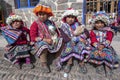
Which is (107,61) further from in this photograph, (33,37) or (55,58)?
(33,37)

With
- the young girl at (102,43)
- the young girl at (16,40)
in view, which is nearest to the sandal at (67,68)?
the young girl at (102,43)

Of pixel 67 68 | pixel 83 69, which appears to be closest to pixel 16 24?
pixel 67 68

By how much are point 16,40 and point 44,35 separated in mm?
494

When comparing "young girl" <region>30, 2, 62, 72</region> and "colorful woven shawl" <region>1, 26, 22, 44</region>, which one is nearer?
"young girl" <region>30, 2, 62, 72</region>

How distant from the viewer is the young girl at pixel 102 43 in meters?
2.52

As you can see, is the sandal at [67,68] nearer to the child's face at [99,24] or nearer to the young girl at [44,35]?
the young girl at [44,35]

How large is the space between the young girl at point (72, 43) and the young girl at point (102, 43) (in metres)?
0.15

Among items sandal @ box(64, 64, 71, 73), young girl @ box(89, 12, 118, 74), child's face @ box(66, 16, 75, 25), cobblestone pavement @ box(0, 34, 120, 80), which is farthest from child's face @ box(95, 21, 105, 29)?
sandal @ box(64, 64, 71, 73)

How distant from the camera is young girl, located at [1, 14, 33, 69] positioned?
2742 millimetres

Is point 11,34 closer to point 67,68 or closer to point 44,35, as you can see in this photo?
point 44,35

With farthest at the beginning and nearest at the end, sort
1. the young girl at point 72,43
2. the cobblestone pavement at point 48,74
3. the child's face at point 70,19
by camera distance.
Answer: the child's face at point 70,19 → the young girl at point 72,43 → the cobblestone pavement at point 48,74

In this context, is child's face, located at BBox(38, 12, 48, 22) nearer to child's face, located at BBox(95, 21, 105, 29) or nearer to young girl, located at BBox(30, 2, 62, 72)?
young girl, located at BBox(30, 2, 62, 72)

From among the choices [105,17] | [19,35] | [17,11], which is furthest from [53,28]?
[17,11]

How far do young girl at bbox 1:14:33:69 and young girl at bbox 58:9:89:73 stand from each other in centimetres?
69
